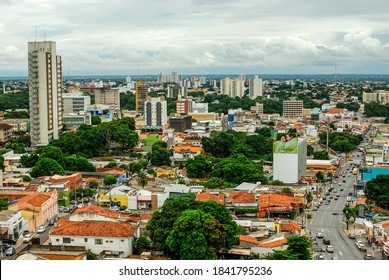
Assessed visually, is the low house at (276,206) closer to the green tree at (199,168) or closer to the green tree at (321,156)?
the green tree at (199,168)

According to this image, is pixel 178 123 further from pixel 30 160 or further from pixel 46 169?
pixel 46 169

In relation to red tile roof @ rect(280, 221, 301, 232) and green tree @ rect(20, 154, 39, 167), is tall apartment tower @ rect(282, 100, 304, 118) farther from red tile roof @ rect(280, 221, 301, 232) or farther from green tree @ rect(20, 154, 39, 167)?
red tile roof @ rect(280, 221, 301, 232)

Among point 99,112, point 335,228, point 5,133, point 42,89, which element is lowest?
point 335,228

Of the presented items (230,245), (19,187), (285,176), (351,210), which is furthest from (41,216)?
(285,176)

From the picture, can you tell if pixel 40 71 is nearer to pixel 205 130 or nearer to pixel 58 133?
pixel 58 133

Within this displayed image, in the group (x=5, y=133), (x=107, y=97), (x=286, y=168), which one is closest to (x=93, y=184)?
(x=286, y=168)

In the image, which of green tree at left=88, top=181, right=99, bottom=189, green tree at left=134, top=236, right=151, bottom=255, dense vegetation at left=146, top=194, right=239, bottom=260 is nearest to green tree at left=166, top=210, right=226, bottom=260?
dense vegetation at left=146, top=194, right=239, bottom=260
